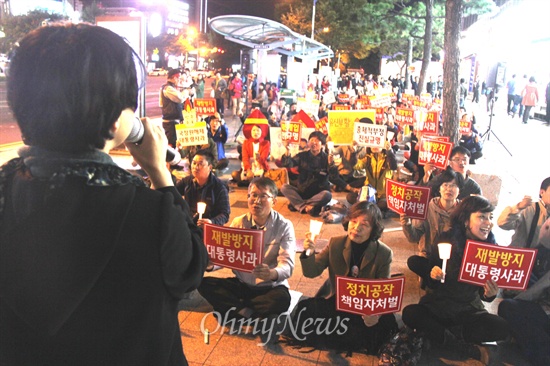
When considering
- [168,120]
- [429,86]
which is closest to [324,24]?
[429,86]

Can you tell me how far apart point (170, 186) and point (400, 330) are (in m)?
3.12

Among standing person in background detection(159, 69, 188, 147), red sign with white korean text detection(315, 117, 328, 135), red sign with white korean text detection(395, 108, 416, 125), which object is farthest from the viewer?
red sign with white korean text detection(395, 108, 416, 125)

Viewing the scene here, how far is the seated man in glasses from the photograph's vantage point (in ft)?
14.1

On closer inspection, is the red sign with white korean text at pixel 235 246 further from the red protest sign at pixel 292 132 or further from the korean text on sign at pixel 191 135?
the red protest sign at pixel 292 132

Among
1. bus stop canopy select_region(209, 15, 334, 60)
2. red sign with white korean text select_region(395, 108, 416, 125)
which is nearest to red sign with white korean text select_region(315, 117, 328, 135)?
red sign with white korean text select_region(395, 108, 416, 125)

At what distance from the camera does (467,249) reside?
12.7 feet

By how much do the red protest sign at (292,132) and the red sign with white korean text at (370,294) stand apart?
19.1 ft

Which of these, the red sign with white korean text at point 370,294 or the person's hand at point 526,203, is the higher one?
the person's hand at point 526,203

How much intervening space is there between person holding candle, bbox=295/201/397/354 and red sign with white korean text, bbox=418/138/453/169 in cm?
304

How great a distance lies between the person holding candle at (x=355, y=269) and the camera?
13.2 feet

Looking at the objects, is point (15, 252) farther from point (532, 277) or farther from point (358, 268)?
point (532, 277)

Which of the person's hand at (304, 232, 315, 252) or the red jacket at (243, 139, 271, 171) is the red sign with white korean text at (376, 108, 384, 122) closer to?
the red jacket at (243, 139, 271, 171)

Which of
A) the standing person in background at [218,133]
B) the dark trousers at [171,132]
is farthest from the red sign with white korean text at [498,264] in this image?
the dark trousers at [171,132]

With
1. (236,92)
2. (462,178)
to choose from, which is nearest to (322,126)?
(462,178)
